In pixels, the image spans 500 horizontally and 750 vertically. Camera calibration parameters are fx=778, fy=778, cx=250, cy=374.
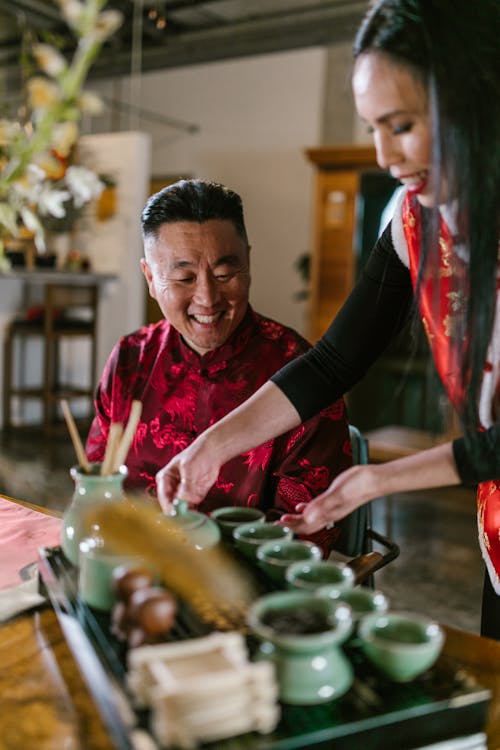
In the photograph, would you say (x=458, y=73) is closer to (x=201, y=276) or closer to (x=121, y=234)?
(x=201, y=276)

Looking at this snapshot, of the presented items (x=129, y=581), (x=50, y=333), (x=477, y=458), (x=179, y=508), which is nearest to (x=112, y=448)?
(x=179, y=508)

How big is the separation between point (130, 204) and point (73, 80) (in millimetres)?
5995

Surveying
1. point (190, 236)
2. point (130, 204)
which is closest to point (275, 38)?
point (130, 204)

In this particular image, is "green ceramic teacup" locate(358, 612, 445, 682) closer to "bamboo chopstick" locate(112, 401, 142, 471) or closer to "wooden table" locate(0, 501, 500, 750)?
"wooden table" locate(0, 501, 500, 750)

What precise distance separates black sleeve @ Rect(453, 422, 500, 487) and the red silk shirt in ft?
1.88

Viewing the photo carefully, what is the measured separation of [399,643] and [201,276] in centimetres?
94

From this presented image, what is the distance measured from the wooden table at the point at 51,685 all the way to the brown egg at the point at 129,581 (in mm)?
127

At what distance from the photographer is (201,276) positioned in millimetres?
1570

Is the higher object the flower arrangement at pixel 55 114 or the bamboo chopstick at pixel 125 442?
the flower arrangement at pixel 55 114

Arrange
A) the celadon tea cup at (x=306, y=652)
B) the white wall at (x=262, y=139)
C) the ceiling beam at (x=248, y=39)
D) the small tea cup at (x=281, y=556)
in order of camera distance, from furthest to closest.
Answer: the white wall at (x=262, y=139)
the ceiling beam at (x=248, y=39)
the small tea cup at (x=281, y=556)
the celadon tea cup at (x=306, y=652)

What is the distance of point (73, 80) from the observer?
0.79 metres

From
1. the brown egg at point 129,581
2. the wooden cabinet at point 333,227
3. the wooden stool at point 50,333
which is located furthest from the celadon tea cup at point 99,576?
the wooden cabinet at point 333,227

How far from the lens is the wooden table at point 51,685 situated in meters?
0.78

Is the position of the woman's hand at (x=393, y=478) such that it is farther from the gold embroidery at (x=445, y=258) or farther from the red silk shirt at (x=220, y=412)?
the red silk shirt at (x=220, y=412)
